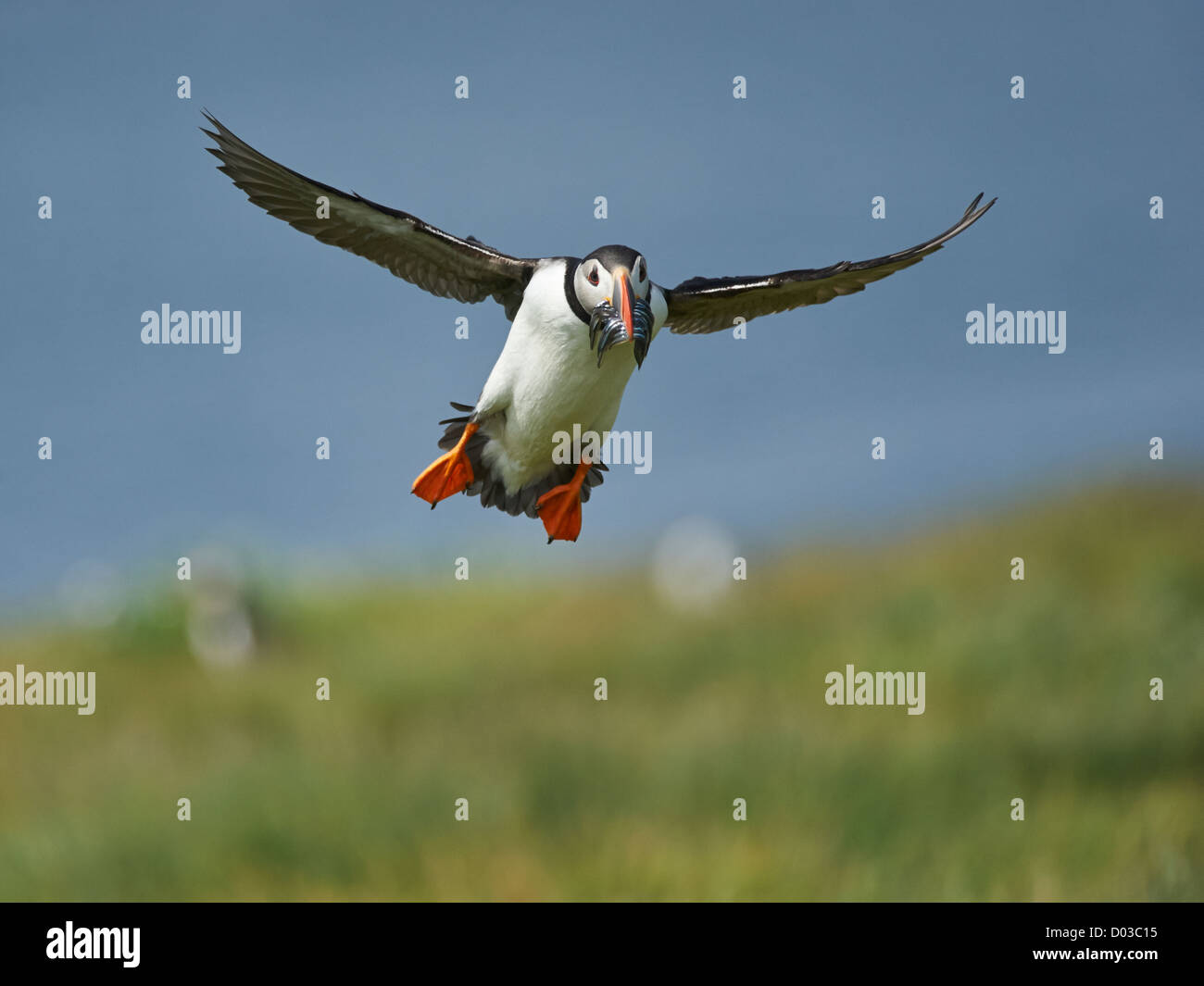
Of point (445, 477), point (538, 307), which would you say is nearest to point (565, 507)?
point (445, 477)

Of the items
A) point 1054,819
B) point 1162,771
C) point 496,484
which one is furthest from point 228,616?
point 496,484

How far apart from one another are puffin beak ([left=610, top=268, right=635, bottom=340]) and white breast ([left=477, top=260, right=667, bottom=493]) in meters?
0.57

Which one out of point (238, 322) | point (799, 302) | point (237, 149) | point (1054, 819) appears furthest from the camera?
point (1054, 819)

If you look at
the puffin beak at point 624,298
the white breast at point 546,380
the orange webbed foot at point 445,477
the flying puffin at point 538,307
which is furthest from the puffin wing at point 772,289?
the orange webbed foot at point 445,477

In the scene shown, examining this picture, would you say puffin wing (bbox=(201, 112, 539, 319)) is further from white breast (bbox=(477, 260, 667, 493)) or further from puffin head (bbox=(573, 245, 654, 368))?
puffin head (bbox=(573, 245, 654, 368))

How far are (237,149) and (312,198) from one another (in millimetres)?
755

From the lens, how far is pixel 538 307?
11.6 meters

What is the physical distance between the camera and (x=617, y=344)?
10.8 m

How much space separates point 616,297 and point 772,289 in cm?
285

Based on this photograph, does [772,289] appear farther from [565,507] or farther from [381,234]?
[381,234]

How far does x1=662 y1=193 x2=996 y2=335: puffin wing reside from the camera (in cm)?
1255

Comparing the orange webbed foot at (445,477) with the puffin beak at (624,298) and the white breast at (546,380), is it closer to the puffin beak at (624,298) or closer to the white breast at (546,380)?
the white breast at (546,380)

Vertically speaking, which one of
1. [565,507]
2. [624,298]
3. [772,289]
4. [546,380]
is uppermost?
[772,289]

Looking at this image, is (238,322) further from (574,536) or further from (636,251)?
(636,251)
